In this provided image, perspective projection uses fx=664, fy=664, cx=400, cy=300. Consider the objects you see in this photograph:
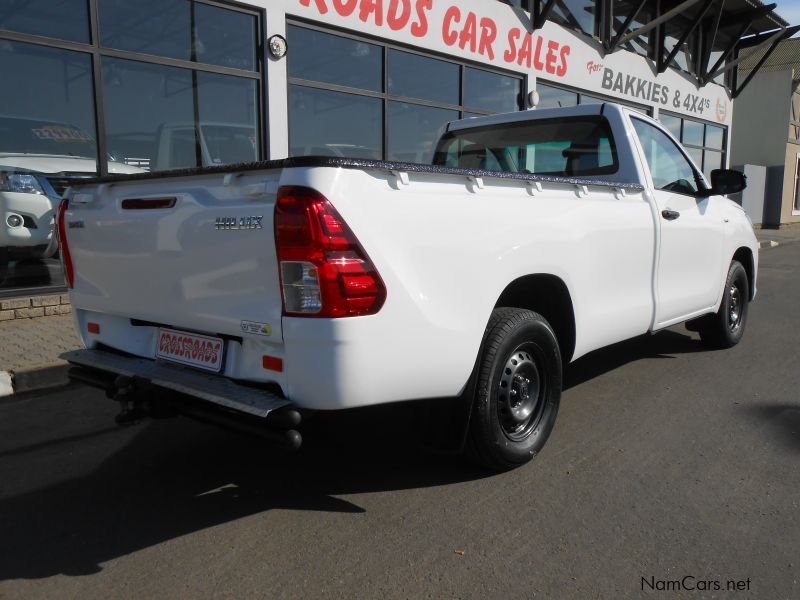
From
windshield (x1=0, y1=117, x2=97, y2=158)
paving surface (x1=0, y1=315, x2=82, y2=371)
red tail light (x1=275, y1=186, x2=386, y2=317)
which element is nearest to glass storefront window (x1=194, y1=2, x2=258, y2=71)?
windshield (x1=0, y1=117, x2=97, y2=158)

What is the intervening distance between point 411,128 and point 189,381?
27.8 ft

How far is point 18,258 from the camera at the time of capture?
22.6 feet

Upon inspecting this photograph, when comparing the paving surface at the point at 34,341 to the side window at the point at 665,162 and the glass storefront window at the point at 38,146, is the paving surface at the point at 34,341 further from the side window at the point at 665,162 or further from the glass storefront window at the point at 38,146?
the side window at the point at 665,162

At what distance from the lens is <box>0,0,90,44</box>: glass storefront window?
6.45 m

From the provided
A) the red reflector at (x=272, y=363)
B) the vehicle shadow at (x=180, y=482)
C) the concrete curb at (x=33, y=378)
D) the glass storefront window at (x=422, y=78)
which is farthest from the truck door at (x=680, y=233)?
the glass storefront window at (x=422, y=78)

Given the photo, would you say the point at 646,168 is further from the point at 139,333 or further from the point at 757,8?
the point at 757,8

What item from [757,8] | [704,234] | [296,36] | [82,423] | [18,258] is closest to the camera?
[82,423]

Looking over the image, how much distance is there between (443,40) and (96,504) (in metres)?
9.38

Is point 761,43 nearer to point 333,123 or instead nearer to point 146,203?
point 333,123

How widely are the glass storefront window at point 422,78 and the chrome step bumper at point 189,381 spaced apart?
7850 mm

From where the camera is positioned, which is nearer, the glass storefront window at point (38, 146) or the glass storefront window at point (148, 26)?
the glass storefront window at point (38, 146)

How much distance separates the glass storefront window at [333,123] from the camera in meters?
8.97

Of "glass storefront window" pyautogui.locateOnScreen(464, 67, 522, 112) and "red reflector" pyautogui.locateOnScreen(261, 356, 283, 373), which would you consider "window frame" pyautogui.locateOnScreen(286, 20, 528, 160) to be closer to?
"glass storefront window" pyautogui.locateOnScreen(464, 67, 522, 112)

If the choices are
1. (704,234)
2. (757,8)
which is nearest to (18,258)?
(704,234)
